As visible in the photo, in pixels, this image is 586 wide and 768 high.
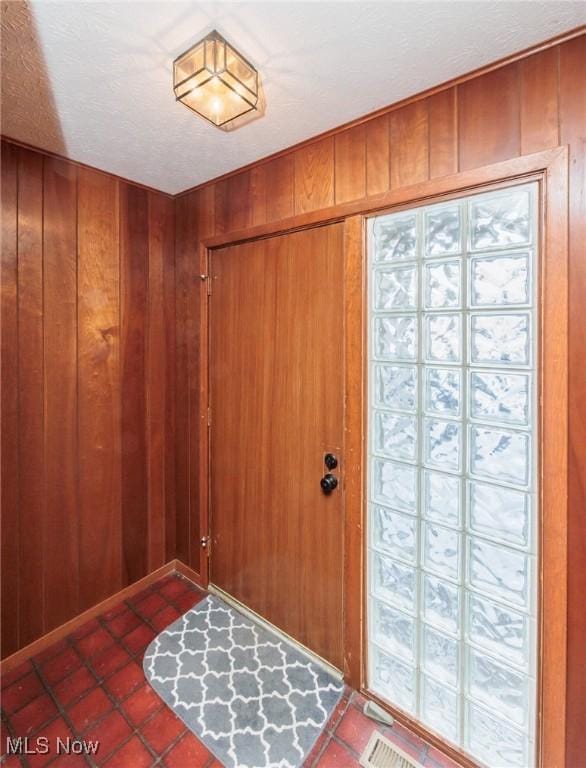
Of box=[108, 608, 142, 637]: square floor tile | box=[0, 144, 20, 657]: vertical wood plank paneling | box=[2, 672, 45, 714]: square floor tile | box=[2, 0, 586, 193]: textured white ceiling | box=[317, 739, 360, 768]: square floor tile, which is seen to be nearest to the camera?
box=[2, 0, 586, 193]: textured white ceiling

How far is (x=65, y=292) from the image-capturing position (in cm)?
187

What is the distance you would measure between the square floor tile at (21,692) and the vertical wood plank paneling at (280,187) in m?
2.39

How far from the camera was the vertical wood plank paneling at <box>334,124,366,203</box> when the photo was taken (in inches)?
58.8

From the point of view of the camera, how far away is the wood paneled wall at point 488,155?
110cm

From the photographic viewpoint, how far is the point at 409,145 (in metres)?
1.38

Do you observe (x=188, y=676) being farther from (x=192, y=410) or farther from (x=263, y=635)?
(x=192, y=410)

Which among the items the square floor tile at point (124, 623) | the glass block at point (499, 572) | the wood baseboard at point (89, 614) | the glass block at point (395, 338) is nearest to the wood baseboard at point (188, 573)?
the wood baseboard at point (89, 614)

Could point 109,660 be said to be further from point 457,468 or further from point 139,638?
point 457,468

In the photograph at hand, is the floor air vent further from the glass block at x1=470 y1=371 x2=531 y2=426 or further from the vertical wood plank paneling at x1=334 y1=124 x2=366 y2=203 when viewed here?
the vertical wood plank paneling at x1=334 y1=124 x2=366 y2=203

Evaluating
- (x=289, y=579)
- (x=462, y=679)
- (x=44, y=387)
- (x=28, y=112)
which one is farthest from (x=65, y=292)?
(x=462, y=679)

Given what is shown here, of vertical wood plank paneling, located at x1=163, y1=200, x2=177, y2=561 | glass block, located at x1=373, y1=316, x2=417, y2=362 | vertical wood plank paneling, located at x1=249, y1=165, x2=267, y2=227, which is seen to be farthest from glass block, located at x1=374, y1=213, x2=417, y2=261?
vertical wood plank paneling, located at x1=163, y1=200, x2=177, y2=561

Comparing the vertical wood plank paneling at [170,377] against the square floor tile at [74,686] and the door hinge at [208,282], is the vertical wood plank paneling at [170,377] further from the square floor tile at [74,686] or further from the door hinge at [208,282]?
the square floor tile at [74,686]

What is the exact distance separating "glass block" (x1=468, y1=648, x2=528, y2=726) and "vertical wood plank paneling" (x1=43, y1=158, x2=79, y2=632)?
1941 millimetres

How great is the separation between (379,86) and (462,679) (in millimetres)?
2180
